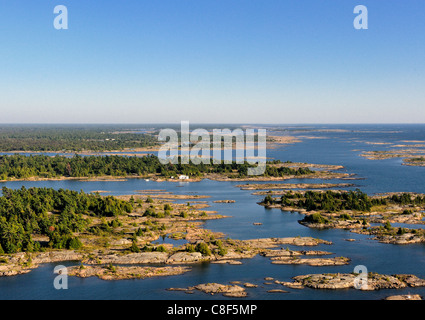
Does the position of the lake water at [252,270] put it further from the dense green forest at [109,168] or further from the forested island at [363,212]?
the dense green forest at [109,168]

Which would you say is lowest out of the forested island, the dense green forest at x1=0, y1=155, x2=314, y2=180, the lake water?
the lake water

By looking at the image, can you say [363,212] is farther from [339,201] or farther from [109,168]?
[109,168]

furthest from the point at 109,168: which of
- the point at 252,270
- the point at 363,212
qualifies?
the point at 252,270

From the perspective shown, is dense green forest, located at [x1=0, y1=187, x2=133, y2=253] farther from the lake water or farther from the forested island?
the forested island

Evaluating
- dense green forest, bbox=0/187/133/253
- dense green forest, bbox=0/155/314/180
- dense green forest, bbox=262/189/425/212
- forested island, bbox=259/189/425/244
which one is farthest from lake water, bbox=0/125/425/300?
dense green forest, bbox=0/155/314/180

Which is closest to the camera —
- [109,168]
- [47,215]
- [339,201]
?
[47,215]

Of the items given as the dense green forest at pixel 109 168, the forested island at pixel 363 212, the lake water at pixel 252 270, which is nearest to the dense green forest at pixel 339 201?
the forested island at pixel 363 212
